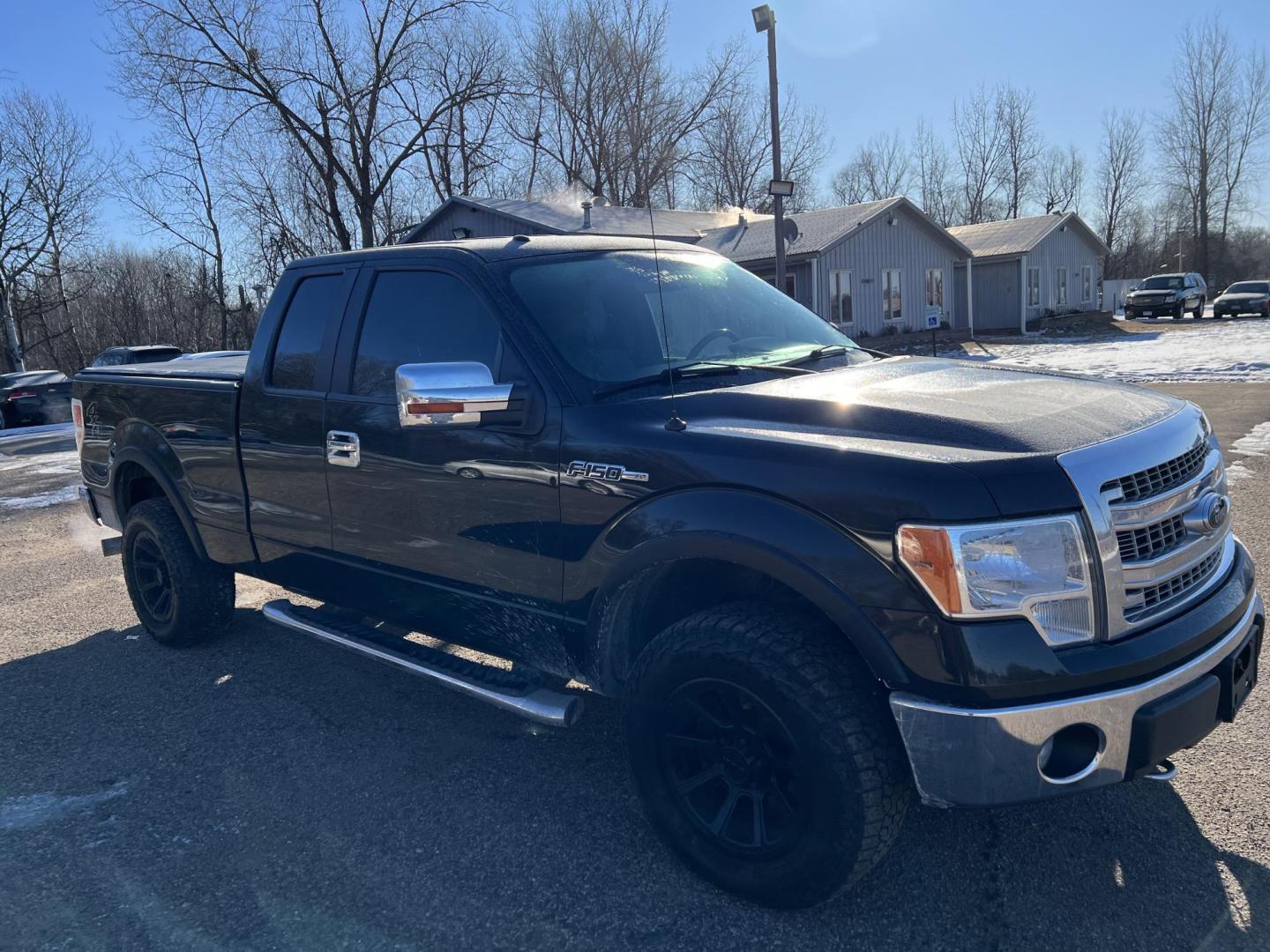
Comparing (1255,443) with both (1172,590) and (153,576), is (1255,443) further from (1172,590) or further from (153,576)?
(153,576)

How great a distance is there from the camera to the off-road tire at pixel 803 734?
94.5 inches

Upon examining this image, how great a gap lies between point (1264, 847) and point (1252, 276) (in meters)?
86.5

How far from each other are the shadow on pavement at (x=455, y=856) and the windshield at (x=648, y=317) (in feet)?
4.99

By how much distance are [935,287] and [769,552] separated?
33.2 metres

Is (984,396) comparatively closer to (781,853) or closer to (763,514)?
(763,514)

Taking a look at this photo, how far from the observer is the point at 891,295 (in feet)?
103

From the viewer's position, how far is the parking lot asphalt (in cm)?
263

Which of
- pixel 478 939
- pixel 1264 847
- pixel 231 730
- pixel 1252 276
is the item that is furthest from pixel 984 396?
pixel 1252 276

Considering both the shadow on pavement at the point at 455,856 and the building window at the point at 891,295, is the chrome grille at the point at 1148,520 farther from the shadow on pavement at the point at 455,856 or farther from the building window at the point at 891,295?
the building window at the point at 891,295

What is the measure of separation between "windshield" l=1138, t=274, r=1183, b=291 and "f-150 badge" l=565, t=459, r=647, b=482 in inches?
1639

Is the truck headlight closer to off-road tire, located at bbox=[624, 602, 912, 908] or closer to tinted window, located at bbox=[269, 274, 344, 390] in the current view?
off-road tire, located at bbox=[624, 602, 912, 908]

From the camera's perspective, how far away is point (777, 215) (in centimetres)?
1577

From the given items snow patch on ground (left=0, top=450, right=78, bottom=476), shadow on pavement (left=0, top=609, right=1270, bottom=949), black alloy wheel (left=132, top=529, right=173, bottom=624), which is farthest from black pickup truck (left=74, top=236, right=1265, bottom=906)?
snow patch on ground (left=0, top=450, right=78, bottom=476)

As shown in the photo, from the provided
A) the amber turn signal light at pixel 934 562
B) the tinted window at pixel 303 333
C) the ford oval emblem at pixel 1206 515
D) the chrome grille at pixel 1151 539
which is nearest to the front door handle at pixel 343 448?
the tinted window at pixel 303 333
